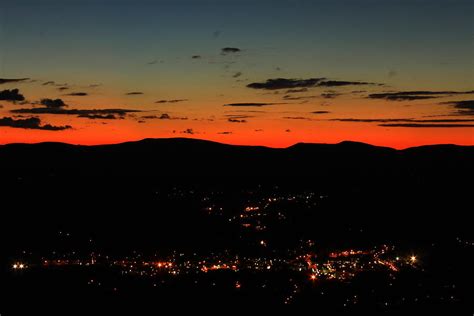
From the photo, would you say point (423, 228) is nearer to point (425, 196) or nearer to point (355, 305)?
point (425, 196)

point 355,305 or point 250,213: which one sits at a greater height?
point 355,305

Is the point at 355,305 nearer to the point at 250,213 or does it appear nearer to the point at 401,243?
the point at 401,243

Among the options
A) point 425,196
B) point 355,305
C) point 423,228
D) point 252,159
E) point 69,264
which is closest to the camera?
point 355,305


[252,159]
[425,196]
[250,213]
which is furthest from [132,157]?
[425,196]

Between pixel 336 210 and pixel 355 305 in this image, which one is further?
pixel 336 210

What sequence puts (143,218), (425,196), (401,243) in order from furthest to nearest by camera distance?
(425,196)
(143,218)
(401,243)

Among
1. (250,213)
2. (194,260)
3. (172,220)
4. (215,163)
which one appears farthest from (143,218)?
(215,163)
